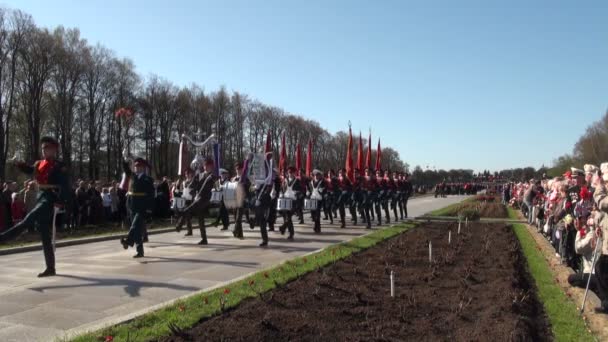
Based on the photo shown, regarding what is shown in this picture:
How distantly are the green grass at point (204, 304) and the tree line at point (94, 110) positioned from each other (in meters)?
22.7

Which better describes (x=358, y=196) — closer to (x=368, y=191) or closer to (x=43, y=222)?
(x=368, y=191)

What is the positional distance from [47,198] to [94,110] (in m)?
43.6

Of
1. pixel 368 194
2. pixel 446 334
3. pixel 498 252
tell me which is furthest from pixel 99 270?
pixel 368 194

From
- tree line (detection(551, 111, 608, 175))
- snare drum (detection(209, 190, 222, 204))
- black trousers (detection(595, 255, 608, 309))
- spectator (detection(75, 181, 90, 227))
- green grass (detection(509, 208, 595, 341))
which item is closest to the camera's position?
green grass (detection(509, 208, 595, 341))

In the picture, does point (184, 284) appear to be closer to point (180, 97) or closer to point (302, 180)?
point (302, 180)

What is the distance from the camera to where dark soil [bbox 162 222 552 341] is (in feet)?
18.1

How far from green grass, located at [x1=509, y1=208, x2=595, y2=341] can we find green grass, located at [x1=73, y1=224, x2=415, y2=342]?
359 centimetres

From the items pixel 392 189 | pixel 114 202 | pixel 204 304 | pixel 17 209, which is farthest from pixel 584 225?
pixel 114 202

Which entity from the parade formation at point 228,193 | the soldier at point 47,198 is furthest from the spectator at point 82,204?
the soldier at point 47,198

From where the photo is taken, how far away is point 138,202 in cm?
1095

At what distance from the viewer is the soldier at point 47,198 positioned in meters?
8.80

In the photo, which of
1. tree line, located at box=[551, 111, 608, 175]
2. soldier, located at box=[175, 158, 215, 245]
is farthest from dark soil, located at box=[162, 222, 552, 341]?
tree line, located at box=[551, 111, 608, 175]

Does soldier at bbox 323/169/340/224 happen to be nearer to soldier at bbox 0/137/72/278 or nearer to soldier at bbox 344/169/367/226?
soldier at bbox 344/169/367/226

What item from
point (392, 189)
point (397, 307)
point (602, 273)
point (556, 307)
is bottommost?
point (556, 307)
